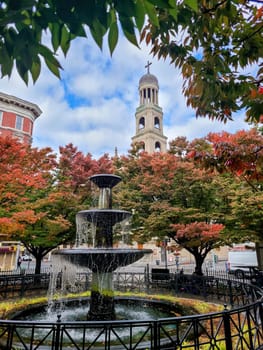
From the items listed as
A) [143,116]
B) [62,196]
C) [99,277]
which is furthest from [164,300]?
[143,116]

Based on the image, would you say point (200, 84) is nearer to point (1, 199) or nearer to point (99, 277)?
point (99, 277)

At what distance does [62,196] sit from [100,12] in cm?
1374

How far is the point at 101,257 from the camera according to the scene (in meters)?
7.88

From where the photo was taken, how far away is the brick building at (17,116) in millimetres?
31569

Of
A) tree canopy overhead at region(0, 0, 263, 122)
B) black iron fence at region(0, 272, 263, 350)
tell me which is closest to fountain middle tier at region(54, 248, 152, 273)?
black iron fence at region(0, 272, 263, 350)

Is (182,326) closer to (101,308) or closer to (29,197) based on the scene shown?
(101,308)

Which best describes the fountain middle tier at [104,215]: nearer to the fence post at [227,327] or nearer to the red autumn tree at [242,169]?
the red autumn tree at [242,169]

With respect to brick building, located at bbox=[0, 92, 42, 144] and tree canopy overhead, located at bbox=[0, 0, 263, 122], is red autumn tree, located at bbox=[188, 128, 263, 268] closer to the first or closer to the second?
tree canopy overhead, located at bbox=[0, 0, 263, 122]

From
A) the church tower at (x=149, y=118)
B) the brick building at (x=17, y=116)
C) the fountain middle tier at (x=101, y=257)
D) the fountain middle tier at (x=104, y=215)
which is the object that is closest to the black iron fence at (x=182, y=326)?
the fountain middle tier at (x=101, y=257)

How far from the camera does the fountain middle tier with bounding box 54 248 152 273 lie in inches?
298

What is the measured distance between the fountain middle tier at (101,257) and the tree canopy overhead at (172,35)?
5135mm

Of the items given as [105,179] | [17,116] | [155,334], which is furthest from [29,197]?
[17,116]

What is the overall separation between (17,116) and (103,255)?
1196 inches

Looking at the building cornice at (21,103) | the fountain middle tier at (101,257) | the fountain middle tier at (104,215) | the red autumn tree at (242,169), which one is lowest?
the fountain middle tier at (101,257)
